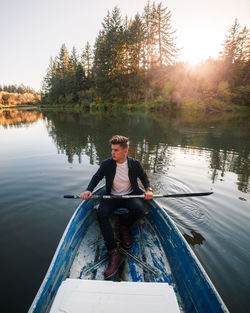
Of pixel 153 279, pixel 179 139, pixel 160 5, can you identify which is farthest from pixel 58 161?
pixel 160 5

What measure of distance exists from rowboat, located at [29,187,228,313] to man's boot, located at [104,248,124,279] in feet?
0.30

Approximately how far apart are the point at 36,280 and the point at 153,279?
1.91 metres

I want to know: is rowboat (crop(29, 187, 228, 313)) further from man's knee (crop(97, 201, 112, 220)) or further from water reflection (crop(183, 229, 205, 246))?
water reflection (crop(183, 229, 205, 246))

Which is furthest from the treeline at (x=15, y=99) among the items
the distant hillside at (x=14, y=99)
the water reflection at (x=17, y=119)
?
the water reflection at (x=17, y=119)

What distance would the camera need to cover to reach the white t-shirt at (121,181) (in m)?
3.47

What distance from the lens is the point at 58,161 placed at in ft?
28.8

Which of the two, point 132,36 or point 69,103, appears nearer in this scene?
point 132,36

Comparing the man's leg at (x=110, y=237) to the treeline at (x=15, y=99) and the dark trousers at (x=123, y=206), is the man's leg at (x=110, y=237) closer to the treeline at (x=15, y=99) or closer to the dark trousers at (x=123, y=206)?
the dark trousers at (x=123, y=206)

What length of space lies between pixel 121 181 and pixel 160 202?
2.09 meters

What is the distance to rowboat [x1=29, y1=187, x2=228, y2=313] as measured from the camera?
1769 millimetres

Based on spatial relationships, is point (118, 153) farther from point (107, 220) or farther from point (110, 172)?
point (107, 220)

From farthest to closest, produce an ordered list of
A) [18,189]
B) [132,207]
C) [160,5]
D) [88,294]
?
[160,5], [18,189], [132,207], [88,294]

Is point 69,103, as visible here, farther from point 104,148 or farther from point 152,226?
point 152,226

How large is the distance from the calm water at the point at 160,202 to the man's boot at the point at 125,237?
53.1 inches
